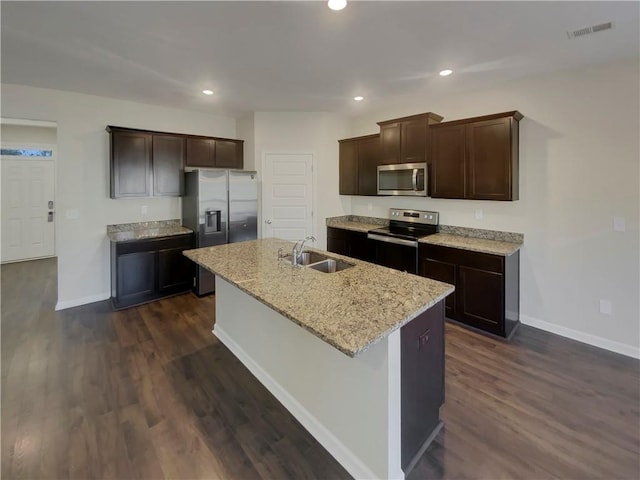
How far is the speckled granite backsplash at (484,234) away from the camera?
366cm

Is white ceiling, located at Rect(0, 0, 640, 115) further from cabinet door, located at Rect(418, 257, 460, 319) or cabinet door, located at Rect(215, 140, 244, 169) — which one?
cabinet door, located at Rect(418, 257, 460, 319)

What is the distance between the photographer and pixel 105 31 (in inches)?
98.1

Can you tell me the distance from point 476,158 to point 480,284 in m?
1.41

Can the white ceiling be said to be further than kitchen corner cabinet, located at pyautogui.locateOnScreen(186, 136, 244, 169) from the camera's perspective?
No

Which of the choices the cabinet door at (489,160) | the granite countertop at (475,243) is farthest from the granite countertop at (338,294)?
the cabinet door at (489,160)

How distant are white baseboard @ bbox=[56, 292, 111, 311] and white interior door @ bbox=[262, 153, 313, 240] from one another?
239 cm

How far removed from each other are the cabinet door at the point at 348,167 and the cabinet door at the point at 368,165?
8 cm

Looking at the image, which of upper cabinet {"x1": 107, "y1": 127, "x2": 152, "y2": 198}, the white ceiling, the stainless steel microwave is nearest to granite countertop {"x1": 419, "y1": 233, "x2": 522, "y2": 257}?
the stainless steel microwave

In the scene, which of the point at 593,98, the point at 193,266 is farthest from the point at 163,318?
the point at 593,98

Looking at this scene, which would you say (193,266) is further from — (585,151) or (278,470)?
(585,151)

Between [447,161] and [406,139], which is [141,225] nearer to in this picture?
[406,139]

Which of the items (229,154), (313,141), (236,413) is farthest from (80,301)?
(313,141)

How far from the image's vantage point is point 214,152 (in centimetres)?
508

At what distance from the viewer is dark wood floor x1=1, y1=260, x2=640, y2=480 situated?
70.8 inches
